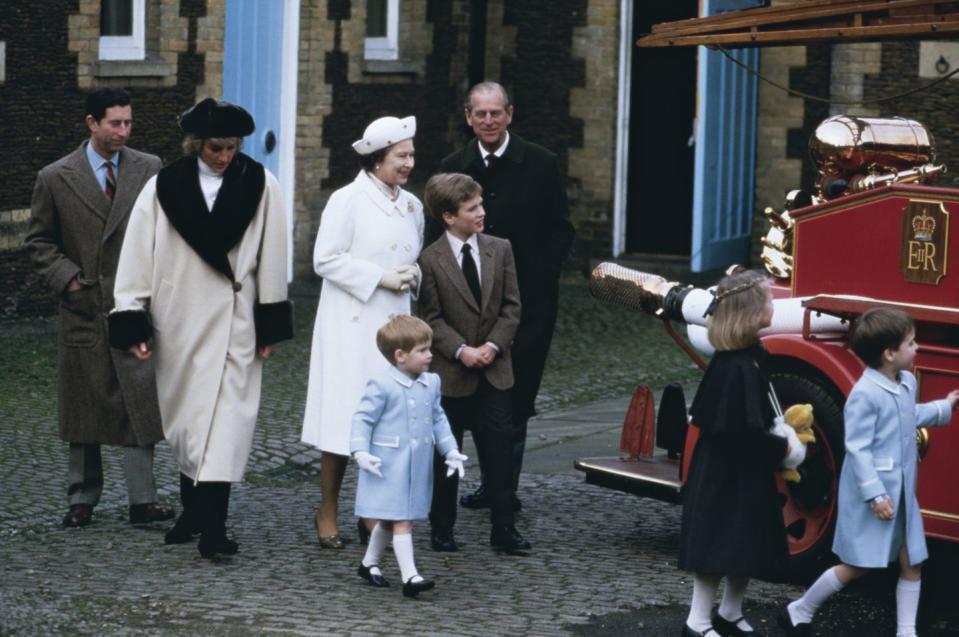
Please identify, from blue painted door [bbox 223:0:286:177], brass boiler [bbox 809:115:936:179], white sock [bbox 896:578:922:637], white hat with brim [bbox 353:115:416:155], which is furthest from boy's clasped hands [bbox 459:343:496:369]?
blue painted door [bbox 223:0:286:177]

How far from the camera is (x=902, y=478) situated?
6.52 meters

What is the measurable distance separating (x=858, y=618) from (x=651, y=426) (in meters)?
1.72

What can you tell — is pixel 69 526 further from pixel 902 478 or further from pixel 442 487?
pixel 902 478

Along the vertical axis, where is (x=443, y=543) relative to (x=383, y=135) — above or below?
below

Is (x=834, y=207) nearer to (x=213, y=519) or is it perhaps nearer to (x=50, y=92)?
(x=213, y=519)

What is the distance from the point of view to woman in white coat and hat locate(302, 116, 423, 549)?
790 centimetres

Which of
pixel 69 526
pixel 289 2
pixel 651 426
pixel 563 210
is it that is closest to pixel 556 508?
pixel 651 426

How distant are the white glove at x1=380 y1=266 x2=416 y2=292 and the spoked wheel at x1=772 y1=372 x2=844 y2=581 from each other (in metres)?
1.54

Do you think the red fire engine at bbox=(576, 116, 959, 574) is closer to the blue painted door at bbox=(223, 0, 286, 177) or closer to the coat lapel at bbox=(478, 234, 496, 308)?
the coat lapel at bbox=(478, 234, 496, 308)

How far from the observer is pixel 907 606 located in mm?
6531

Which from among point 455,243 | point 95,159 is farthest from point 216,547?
point 95,159

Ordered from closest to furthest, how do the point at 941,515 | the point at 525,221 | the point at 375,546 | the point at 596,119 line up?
the point at 941,515 < the point at 375,546 < the point at 525,221 < the point at 596,119

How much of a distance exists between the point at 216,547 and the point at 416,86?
11.7 metres

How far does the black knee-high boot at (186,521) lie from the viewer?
7.92 metres
